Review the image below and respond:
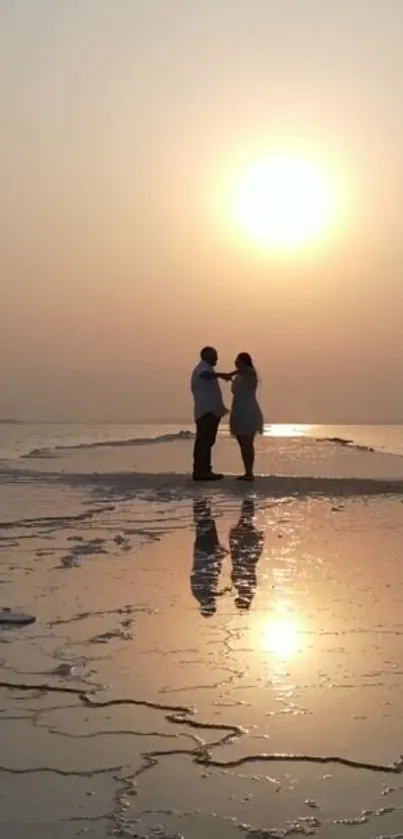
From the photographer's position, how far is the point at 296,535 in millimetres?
9383

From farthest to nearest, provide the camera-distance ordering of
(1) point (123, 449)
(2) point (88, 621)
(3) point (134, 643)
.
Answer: (1) point (123, 449) < (2) point (88, 621) < (3) point (134, 643)

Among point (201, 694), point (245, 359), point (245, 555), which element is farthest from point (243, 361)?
point (201, 694)

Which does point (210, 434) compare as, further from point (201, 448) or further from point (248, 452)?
point (248, 452)

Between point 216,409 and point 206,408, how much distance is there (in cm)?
16

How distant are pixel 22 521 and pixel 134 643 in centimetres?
562

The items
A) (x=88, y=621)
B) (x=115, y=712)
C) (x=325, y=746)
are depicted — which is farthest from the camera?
(x=88, y=621)

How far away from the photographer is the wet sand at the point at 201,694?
9.48 feet

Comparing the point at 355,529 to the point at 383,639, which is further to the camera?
the point at 355,529

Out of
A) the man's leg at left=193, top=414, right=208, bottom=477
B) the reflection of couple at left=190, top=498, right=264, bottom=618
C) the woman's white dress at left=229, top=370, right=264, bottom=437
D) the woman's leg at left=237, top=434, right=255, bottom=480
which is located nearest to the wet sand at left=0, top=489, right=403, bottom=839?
the reflection of couple at left=190, top=498, right=264, bottom=618

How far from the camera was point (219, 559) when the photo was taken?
25.6ft

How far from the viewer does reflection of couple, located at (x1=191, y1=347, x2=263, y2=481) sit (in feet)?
50.9

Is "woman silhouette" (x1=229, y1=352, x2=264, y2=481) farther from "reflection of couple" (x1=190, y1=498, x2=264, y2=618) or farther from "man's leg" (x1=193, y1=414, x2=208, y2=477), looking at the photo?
"reflection of couple" (x1=190, y1=498, x2=264, y2=618)

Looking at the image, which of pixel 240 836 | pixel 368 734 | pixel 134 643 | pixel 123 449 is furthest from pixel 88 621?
pixel 123 449

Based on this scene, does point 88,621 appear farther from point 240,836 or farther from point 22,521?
point 22,521
